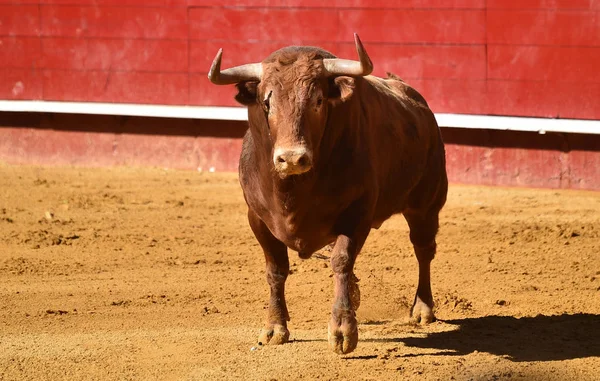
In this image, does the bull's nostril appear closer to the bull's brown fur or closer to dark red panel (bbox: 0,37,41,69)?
the bull's brown fur

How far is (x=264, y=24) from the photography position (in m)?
9.15

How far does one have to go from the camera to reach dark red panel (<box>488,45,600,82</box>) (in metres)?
8.23

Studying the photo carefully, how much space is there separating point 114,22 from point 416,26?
2773 millimetres

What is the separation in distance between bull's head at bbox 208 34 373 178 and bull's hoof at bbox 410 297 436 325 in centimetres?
127

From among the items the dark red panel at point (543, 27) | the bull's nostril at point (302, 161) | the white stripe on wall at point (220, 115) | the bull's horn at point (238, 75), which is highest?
the dark red panel at point (543, 27)

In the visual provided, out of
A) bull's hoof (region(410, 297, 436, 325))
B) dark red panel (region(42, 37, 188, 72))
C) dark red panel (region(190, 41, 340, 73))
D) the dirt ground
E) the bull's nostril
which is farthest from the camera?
dark red panel (region(42, 37, 188, 72))

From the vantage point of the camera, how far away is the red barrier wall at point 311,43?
8344 millimetres

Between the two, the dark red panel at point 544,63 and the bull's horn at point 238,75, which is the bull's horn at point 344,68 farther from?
the dark red panel at point 544,63

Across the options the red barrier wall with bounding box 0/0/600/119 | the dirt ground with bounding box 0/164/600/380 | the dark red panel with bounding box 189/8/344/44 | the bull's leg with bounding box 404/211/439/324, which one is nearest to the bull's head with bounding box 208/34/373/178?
the dirt ground with bounding box 0/164/600/380

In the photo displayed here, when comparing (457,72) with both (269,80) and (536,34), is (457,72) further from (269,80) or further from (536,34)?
(269,80)

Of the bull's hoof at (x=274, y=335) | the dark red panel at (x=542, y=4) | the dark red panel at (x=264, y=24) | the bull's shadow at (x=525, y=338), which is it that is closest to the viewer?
the bull's shadow at (x=525, y=338)

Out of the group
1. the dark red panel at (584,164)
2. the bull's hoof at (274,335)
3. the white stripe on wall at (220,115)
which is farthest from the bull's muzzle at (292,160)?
the dark red panel at (584,164)

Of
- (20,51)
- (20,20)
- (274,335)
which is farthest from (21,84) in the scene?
(274,335)

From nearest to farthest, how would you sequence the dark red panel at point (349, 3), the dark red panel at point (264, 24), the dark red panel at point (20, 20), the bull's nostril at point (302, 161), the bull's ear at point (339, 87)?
the bull's nostril at point (302, 161), the bull's ear at point (339, 87), the dark red panel at point (349, 3), the dark red panel at point (264, 24), the dark red panel at point (20, 20)
